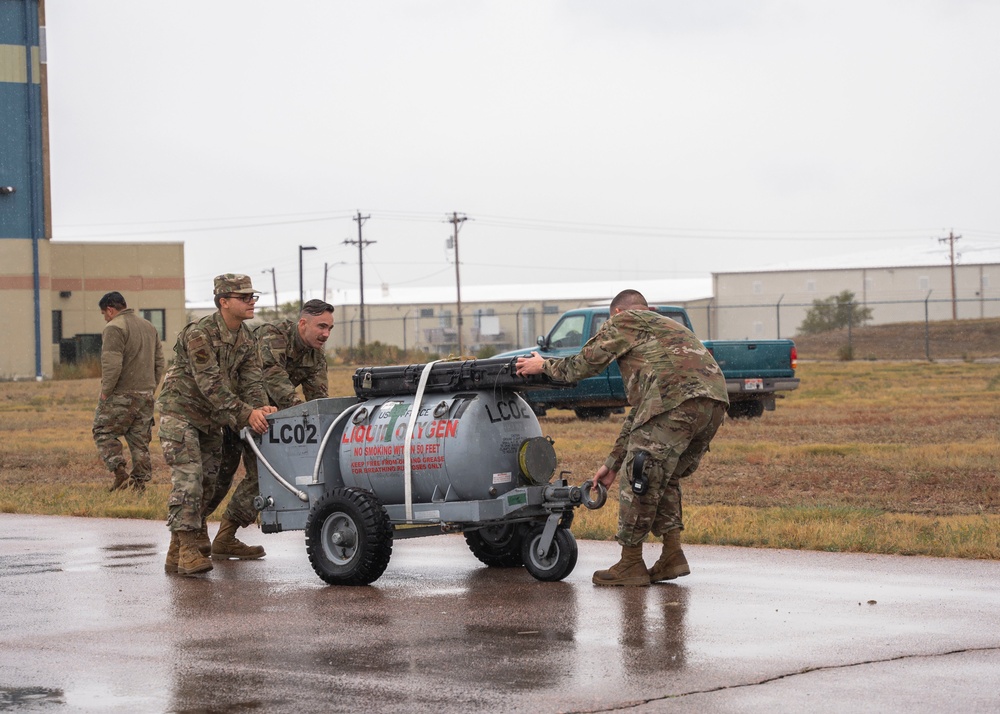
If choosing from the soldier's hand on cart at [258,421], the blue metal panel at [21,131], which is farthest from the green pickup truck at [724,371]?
the blue metal panel at [21,131]

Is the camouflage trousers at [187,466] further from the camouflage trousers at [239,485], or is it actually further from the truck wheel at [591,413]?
the truck wheel at [591,413]

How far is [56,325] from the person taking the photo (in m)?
54.7

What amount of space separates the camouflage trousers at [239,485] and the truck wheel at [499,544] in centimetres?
172

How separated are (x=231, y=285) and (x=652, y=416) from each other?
122 inches

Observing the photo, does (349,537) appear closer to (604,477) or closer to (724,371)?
(604,477)

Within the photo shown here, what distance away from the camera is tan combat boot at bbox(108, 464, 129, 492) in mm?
14695

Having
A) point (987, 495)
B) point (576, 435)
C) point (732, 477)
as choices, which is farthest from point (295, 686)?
point (576, 435)

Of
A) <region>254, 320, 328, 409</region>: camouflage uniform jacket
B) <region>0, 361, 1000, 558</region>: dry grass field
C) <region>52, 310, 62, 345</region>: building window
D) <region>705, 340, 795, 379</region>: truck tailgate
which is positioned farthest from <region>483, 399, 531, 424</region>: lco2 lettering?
<region>52, 310, 62, 345</region>: building window

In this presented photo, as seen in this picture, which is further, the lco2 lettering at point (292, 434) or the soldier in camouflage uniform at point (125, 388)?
the soldier in camouflage uniform at point (125, 388)

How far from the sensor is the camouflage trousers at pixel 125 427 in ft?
47.2

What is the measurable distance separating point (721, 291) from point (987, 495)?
6944cm

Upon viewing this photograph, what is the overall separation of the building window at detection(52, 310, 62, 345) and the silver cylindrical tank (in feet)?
158

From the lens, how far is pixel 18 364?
5147 centimetres

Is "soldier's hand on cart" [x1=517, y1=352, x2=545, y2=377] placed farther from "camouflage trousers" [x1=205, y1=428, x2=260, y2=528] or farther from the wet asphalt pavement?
"camouflage trousers" [x1=205, y1=428, x2=260, y2=528]
